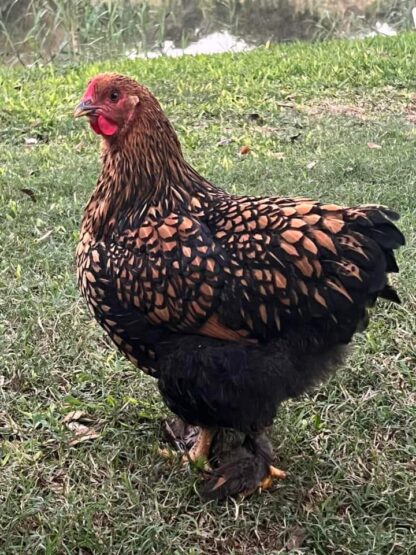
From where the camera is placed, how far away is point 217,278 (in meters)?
2.29

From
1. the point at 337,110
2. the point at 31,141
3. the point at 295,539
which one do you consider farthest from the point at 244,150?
the point at 295,539

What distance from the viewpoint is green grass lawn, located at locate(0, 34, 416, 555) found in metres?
2.35

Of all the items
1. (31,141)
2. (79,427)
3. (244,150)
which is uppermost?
(79,427)

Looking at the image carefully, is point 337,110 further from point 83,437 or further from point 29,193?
point 83,437

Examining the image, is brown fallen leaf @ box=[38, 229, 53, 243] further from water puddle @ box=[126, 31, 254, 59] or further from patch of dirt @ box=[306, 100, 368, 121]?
water puddle @ box=[126, 31, 254, 59]

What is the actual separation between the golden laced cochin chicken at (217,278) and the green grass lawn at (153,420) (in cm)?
20

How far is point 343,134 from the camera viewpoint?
19.1 feet

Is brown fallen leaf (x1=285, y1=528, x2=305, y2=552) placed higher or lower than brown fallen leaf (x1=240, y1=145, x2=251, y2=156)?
higher

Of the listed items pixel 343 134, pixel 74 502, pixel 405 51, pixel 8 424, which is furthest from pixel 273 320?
pixel 405 51

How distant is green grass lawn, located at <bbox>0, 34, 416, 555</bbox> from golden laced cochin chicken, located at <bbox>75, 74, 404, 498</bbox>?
0.20m

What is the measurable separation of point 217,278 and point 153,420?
31.2 inches

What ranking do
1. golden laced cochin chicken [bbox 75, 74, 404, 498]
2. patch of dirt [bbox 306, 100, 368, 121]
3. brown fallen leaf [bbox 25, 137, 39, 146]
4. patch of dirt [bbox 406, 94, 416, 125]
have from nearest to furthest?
golden laced cochin chicken [bbox 75, 74, 404, 498] → brown fallen leaf [bbox 25, 137, 39, 146] → patch of dirt [bbox 406, 94, 416, 125] → patch of dirt [bbox 306, 100, 368, 121]

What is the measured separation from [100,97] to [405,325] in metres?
1.63

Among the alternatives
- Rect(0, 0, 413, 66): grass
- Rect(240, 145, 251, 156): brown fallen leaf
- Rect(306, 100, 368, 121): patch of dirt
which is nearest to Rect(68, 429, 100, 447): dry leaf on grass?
Rect(240, 145, 251, 156): brown fallen leaf
